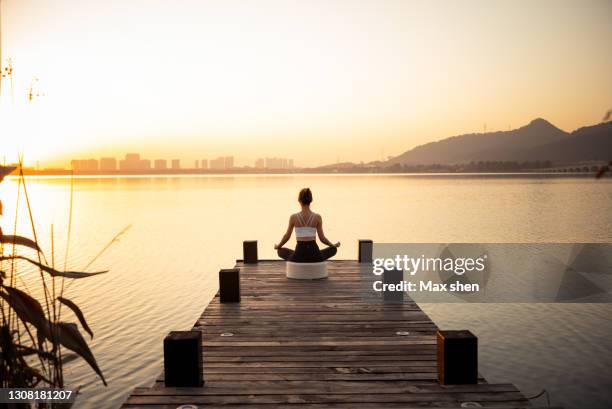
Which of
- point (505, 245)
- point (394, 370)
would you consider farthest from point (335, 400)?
point (505, 245)

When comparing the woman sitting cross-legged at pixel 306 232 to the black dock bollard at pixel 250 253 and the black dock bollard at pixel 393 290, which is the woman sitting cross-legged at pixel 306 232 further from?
the black dock bollard at pixel 250 253

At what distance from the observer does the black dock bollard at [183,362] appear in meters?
4.93

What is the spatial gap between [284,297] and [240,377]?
3.90 metres

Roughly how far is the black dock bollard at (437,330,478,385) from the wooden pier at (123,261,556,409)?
9cm

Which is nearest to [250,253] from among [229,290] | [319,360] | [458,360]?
[229,290]

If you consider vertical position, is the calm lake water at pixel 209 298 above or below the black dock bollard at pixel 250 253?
below

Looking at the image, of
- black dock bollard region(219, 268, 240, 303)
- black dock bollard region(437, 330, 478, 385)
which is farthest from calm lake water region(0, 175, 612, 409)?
black dock bollard region(437, 330, 478, 385)

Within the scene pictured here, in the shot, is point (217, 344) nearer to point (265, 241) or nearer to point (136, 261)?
point (136, 261)

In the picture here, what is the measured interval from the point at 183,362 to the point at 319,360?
169 centimetres

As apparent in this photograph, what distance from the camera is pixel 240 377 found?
5.27 meters

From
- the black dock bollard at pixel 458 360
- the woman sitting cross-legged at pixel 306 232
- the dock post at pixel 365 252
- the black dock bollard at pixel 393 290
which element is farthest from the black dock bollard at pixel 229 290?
the dock post at pixel 365 252

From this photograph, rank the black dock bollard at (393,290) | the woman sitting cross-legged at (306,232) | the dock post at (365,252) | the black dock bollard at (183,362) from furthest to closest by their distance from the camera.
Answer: the dock post at (365,252) < the woman sitting cross-legged at (306,232) < the black dock bollard at (393,290) < the black dock bollard at (183,362)

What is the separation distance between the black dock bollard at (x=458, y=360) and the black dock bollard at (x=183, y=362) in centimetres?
252

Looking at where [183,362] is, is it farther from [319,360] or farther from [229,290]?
[229,290]
